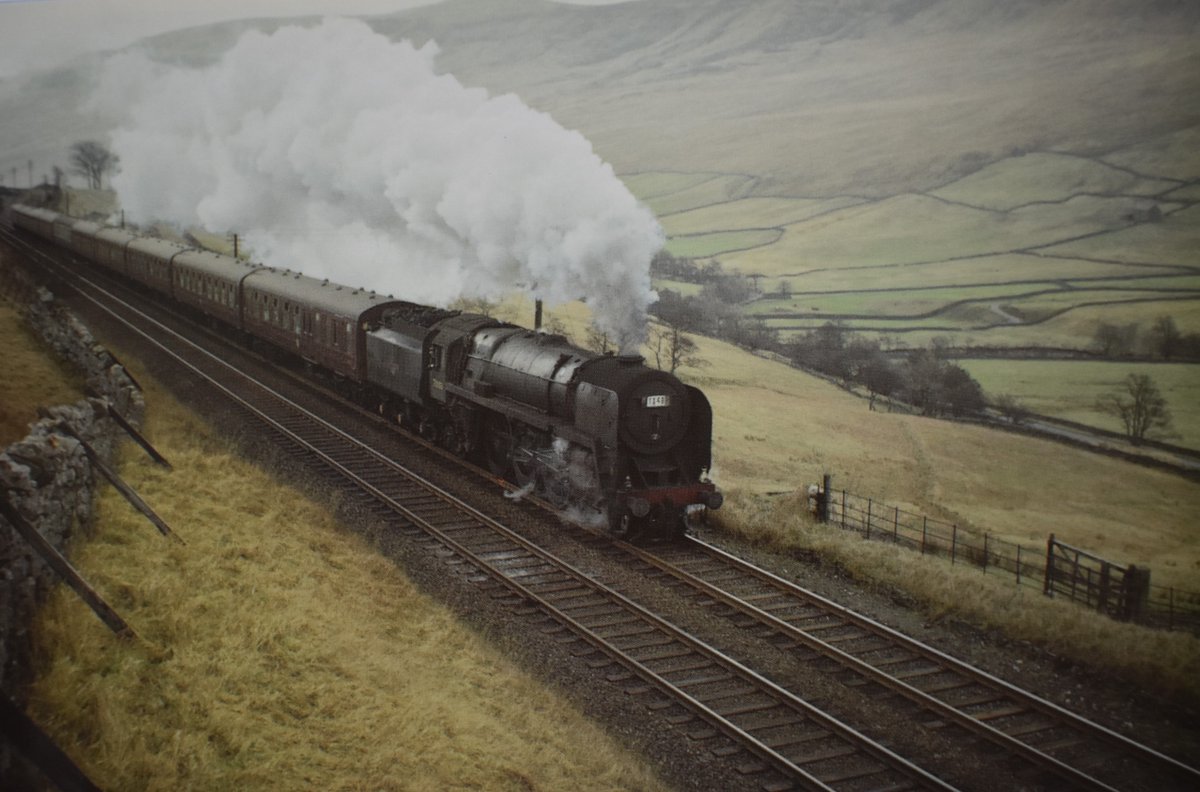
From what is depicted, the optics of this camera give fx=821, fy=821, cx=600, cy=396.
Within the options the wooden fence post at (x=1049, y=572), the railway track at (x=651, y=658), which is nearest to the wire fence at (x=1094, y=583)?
the wooden fence post at (x=1049, y=572)

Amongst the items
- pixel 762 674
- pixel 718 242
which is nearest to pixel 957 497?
pixel 762 674

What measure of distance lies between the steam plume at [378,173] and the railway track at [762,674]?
556cm

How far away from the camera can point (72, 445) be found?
9.20m

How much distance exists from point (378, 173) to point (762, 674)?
2093cm

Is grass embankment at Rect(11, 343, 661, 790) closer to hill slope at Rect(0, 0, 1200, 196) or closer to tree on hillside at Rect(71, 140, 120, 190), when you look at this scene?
hill slope at Rect(0, 0, 1200, 196)

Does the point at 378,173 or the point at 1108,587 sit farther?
the point at 378,173

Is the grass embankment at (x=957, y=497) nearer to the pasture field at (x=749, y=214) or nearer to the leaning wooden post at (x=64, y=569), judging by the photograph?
the pasture field at (x=749, y=214)

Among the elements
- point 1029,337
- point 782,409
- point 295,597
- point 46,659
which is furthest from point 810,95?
point 46,659

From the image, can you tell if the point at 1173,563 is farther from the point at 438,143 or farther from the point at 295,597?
the point at 438,143

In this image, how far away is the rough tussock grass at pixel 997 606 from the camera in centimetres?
925

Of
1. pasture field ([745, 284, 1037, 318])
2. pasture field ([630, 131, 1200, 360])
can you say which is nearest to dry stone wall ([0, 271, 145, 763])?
pasture field ([630, 131, 1200, 360])

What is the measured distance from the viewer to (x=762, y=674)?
8.95m

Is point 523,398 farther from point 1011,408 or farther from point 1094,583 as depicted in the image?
point 1011,408

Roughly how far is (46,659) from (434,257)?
18179 mm
